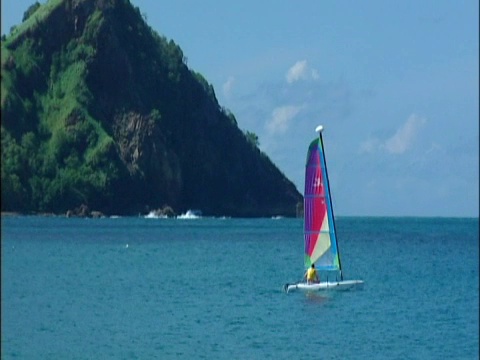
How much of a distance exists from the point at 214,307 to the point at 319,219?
8.42 metres

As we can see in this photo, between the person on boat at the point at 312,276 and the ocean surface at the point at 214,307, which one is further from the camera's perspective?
the person on boat at the point at 312,276

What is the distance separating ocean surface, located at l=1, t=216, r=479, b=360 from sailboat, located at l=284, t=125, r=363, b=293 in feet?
4.78

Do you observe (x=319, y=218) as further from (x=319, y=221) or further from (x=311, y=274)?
(x=311, y=274)

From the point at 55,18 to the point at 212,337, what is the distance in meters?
95.1

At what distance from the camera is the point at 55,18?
4673 inches

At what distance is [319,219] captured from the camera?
4534 centimetres

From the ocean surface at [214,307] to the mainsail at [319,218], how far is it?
6.62 ft

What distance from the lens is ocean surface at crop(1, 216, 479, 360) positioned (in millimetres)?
27284

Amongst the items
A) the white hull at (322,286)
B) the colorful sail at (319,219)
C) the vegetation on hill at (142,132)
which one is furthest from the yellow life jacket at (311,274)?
the vegetation on hill at (142,132)

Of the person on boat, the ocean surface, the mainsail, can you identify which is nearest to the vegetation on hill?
the ocean surface

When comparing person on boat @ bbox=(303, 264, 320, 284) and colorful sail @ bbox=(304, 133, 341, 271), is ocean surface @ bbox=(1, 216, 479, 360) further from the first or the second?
colorful sail @ bbox=(304, 133, 341, 271)

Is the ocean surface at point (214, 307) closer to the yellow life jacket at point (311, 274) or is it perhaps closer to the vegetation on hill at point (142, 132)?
the yellow life jacket at point (311, 274)

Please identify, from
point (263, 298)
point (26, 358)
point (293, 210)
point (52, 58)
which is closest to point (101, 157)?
point (52, 58)

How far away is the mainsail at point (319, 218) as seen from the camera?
44.3 metres
